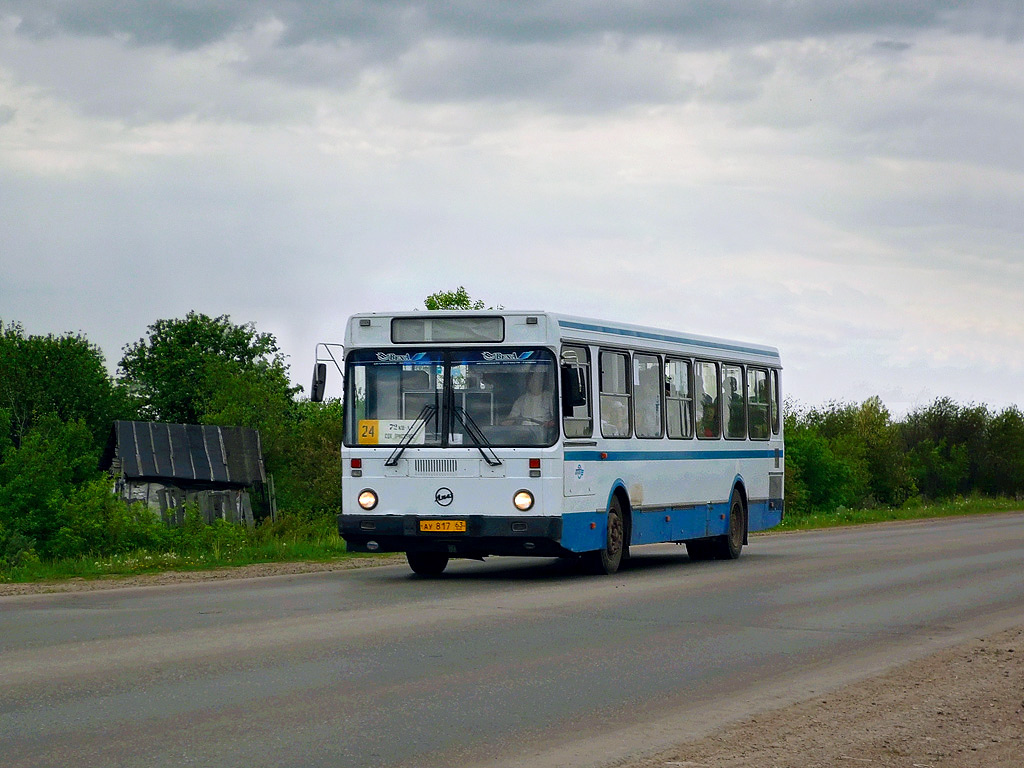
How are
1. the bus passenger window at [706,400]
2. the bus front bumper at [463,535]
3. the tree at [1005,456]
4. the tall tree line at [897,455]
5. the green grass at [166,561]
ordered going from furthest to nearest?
the tree at [1005,456] → the tall tree line at [897,455] → the bus passenger window at [706,400] → the green grass at [166,561] → the bus front bumper at [463,535]

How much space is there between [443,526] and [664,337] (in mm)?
4963

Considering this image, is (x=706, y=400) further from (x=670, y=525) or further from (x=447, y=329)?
(x=447, y=329)

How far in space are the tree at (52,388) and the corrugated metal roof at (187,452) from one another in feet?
40.4

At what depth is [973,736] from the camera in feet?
26.3

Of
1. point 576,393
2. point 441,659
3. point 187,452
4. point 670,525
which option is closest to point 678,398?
point 670,525

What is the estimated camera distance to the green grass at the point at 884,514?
41.6 metres

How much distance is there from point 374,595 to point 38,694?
22.8 ft

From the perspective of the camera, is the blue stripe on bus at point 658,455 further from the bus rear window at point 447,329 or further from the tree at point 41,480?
the tree at point 41,480

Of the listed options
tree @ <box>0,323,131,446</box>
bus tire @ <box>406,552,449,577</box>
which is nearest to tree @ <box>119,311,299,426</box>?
tree @ <box>0,323,131,446</box>

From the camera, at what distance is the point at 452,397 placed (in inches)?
690

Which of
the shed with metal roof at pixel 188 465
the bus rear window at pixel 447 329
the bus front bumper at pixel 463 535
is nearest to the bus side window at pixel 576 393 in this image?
the bus rear window at pixel 447 329

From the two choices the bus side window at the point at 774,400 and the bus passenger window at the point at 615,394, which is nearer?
the bus passenger window at the point at 615,394

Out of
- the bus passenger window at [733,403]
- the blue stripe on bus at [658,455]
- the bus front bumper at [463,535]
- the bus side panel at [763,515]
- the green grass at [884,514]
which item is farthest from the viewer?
the green grass at [884,514]

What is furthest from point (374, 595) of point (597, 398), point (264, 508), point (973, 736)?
point (264, 508)
